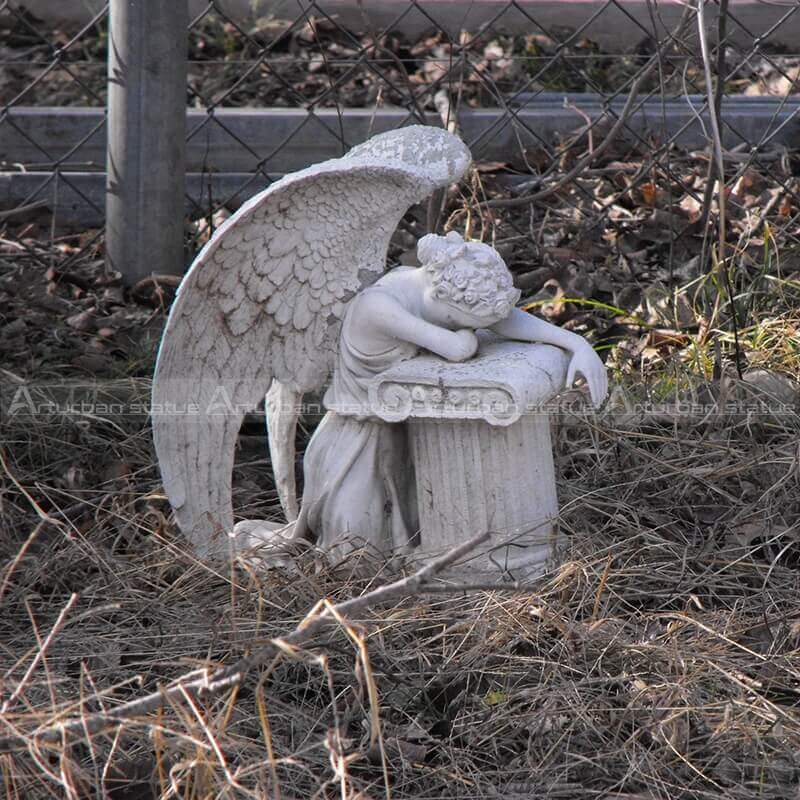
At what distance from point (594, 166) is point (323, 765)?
10.6ft

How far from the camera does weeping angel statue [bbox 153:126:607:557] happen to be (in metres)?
2.93

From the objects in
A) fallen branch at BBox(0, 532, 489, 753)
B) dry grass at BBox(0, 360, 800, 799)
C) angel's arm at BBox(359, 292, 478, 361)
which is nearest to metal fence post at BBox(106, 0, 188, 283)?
dry grass at BBox(0, 360, 800, 799)

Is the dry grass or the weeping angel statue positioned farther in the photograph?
the weeping angel statue

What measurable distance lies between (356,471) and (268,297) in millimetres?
464

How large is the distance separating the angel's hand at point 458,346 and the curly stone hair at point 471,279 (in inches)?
2.3

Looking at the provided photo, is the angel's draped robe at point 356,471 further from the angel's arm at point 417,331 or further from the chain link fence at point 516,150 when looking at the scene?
the chain link fence at point 516,150

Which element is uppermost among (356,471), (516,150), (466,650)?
(516,150)

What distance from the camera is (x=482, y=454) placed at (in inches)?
117

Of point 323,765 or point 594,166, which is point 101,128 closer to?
point 594,166

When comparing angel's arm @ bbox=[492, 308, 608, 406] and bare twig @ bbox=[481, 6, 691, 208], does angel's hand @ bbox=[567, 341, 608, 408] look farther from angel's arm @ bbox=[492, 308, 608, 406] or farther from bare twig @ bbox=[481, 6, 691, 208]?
bare twig @ bbox=[481, 6, 691, 208]

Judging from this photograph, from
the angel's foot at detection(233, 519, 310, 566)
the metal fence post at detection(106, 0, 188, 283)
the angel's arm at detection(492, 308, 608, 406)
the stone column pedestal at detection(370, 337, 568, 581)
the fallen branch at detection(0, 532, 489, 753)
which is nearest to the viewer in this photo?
the fallen branch at detection(0, 532, 489, 753)

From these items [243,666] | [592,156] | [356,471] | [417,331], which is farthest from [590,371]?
[592,156]

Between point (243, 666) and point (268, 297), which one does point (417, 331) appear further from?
point (243, 666)

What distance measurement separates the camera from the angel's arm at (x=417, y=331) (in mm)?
2930
